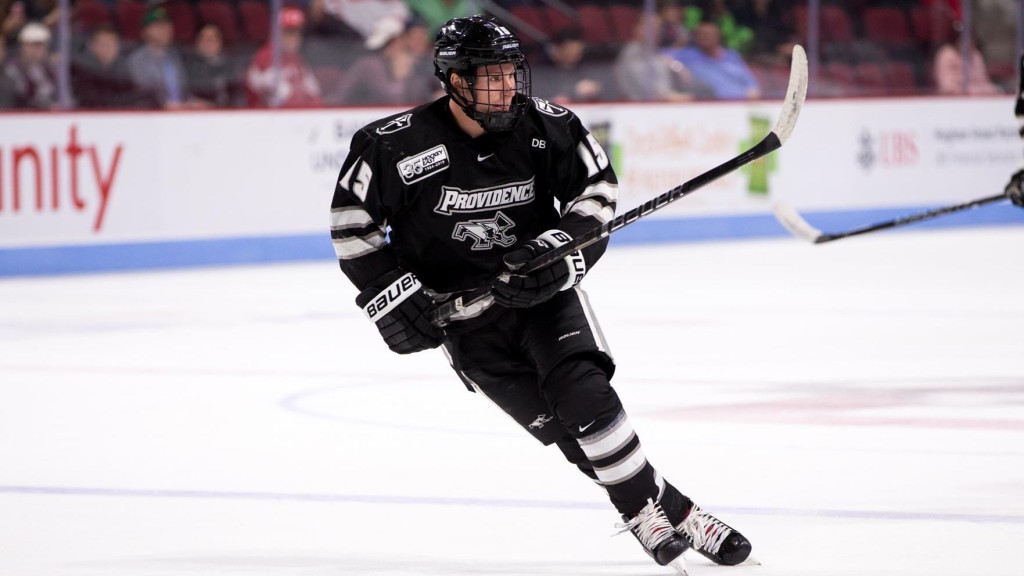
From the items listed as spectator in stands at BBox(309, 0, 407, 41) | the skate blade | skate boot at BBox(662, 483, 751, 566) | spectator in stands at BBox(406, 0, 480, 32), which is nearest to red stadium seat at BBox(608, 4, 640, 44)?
spectator in stands at BBox(406, 0, 480, 32)

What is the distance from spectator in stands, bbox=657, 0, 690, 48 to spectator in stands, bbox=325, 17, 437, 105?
184cm

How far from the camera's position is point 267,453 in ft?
15.6

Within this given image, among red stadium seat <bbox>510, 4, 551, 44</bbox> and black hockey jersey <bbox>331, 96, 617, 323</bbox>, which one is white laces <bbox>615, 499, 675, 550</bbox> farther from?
red stadium seat <bbox>510, 4, 551, 44</bbox>

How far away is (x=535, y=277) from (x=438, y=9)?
7.89 meters

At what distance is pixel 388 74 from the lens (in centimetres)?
1090

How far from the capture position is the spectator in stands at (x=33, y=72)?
31.2 ft

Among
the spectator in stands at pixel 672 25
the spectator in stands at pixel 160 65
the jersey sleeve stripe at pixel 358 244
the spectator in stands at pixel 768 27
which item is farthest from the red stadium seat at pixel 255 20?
the jersey sleeve stripe at pixel 358 244

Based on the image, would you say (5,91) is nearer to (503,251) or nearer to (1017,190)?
(1017,190)

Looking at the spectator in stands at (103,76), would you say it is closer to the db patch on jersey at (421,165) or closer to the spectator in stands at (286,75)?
the spectator in stands at (286,75)

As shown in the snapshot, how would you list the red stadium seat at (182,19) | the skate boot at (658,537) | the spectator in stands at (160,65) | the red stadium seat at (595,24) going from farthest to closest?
the red stadium seat at (595,24) < the red stadium seat at (182,19) < the spectator in stands at (160,65) < the skate boot at (658,537)

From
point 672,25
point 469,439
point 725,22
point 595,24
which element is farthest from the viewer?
point 725,22

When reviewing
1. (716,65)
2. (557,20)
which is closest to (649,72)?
(716,65)

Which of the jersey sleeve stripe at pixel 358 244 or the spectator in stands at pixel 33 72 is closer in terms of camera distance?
the jersey sleeve stripe at pixel 358 244

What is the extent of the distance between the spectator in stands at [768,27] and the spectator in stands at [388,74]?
2553 millimetres
